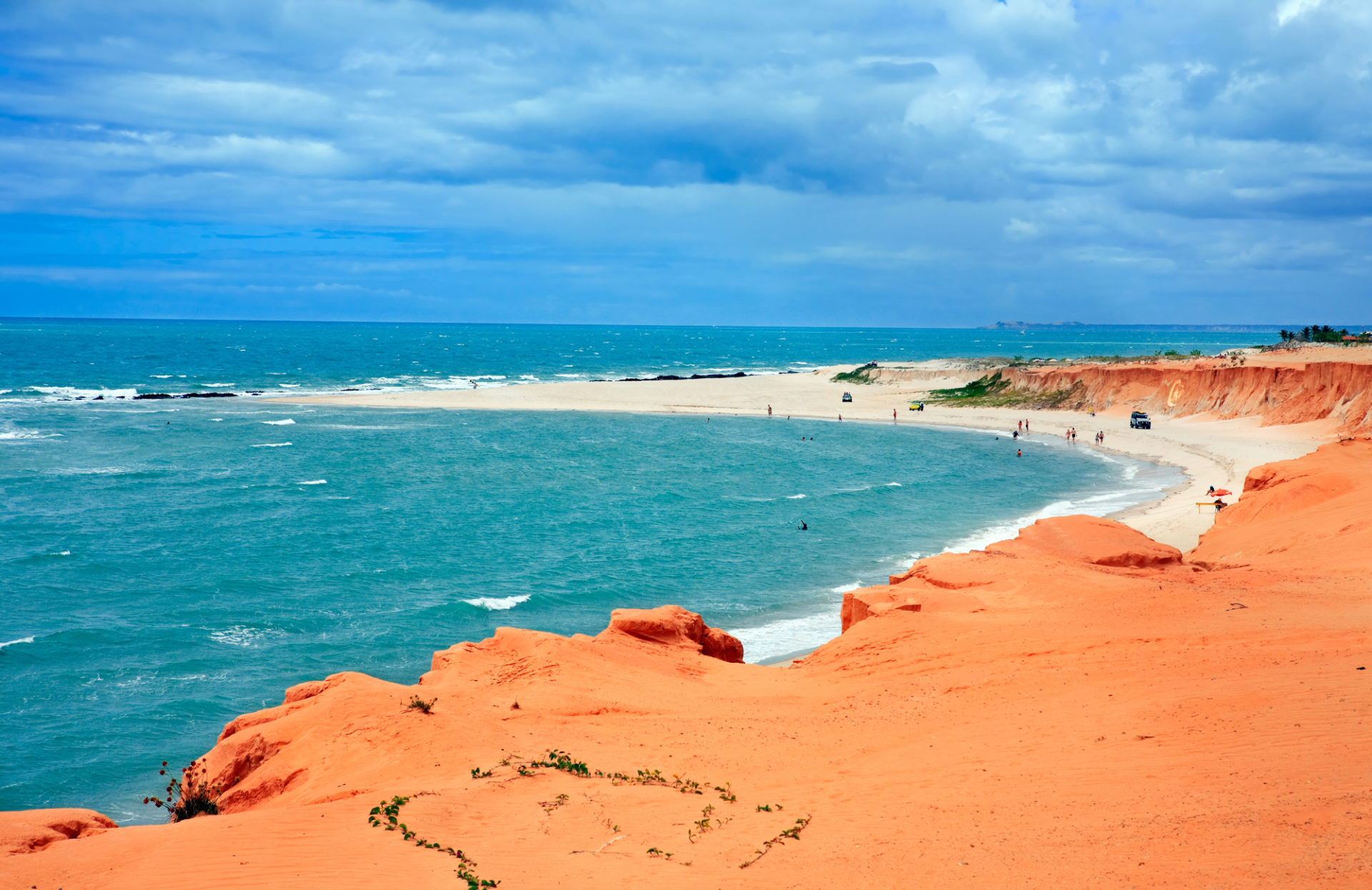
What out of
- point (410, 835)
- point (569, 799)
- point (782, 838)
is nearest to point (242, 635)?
point (569, 799)

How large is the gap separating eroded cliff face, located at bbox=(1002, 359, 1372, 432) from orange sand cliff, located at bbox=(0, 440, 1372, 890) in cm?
4357

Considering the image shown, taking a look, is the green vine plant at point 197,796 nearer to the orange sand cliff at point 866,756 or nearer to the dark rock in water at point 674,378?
the orange sand cliff at point 866,756

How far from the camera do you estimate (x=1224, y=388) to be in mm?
66688

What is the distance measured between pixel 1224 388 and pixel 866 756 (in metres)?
66.4

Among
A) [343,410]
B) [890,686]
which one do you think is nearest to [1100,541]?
[890,686]

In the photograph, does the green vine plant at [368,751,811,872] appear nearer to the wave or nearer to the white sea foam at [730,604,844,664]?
the white sea foam at [730,604,844,664]

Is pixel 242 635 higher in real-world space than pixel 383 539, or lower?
lower

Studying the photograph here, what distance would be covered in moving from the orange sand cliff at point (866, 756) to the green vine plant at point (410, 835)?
Result: 0.11 meters

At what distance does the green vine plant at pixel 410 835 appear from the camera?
29.3ft

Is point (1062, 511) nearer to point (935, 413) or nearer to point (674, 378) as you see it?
point (935, 413)

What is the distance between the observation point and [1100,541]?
75.5 feet

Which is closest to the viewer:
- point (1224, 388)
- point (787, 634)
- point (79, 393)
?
point (787, 634)

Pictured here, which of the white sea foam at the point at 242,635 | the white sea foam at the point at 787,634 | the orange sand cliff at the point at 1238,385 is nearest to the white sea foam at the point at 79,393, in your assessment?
the white sea foam at the point at 242,635

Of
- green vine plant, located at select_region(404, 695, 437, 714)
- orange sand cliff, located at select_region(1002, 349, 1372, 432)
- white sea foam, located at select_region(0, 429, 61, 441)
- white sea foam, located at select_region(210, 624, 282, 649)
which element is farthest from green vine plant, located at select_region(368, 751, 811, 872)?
white sea foam, located at select_region(0, 429, 61, 441)
